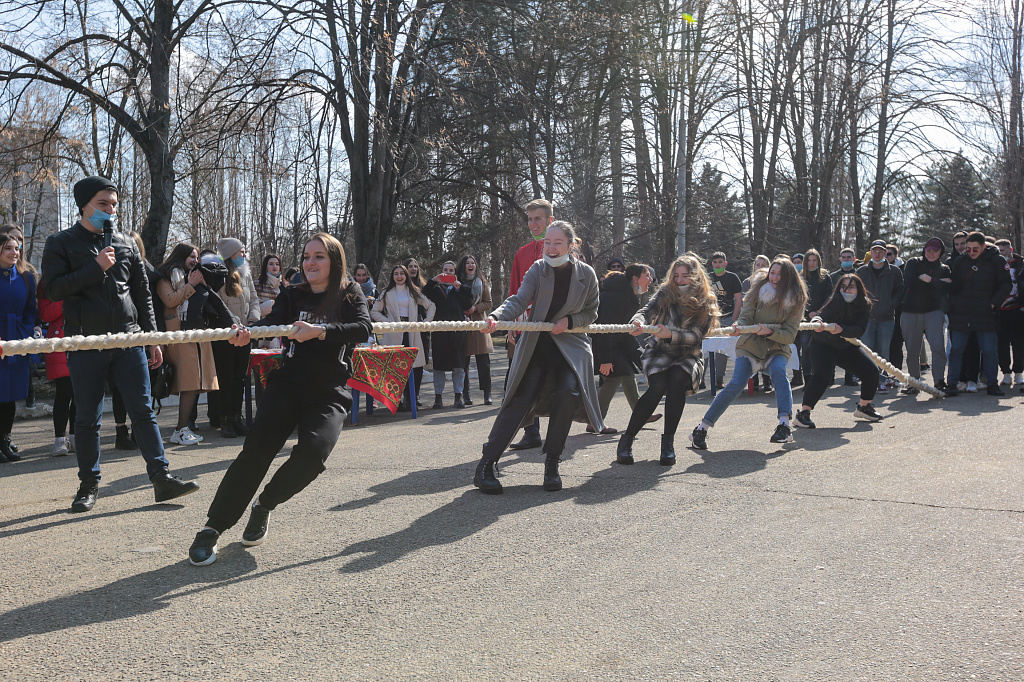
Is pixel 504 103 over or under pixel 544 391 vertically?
over

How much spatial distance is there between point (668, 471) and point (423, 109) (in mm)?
15151

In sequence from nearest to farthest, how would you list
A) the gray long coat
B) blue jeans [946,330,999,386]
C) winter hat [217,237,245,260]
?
the gray long coat
winter hat [217,237,245,260]
blue jeans [946,330,999,386]

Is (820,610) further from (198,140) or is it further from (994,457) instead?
(198,140)

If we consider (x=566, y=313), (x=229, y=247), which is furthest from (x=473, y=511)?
(x=229, y=247)

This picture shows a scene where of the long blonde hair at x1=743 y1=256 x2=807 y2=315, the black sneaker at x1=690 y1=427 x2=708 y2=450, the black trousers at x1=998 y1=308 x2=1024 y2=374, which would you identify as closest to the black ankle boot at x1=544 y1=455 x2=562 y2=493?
the black sneaker at x1=690 y1=427 x2=708 y2=450

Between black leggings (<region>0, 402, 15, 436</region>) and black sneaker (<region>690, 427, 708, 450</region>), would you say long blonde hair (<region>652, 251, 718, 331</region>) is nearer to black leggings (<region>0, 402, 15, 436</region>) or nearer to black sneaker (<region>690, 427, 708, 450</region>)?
black sneaker (<region>690, 427, 708, 450</region>)

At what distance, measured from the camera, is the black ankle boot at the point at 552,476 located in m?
5.88

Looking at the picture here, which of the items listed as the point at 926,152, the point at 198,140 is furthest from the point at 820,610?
the point at 926,152

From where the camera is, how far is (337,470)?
6793 millimetres

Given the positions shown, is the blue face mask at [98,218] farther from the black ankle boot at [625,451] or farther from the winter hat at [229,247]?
the black ankle boot at [625,451]

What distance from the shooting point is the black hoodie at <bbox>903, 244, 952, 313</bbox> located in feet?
37.3

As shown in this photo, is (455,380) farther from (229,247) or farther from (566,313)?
(566,313)

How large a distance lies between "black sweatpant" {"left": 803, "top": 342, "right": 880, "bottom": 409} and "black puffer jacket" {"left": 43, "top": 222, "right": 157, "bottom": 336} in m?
6.43

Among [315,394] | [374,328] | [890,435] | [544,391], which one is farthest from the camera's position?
[890,435]
